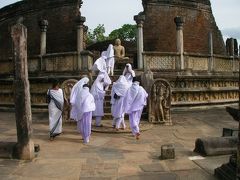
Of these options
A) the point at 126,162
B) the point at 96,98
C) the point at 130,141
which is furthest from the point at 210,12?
the point at 126,162

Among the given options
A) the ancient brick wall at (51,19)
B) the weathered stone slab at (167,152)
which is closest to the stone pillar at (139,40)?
the ancient brick wall at (51,19)

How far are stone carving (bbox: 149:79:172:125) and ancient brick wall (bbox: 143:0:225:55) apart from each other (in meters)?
8.88

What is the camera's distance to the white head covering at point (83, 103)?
825cm

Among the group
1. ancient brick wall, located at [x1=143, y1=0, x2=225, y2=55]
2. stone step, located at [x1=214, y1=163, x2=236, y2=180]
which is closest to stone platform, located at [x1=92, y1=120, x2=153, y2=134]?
stone step, located at [x1=214, y1=163, x2=236, y2=180]

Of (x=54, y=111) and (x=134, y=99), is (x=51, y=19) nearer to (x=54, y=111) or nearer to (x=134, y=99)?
(x=134, y=99)

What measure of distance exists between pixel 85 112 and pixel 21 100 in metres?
1.76

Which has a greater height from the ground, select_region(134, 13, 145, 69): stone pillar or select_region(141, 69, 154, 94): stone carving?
select_region(134, 13, 145, 69): stone pillar

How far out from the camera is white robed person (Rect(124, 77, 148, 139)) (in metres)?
8.76

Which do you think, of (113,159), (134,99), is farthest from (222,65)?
(113,159)

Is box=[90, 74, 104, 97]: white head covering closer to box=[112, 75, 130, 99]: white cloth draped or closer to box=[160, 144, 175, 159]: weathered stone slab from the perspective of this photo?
box=[112, 75, 130, 99]: white cloth draped

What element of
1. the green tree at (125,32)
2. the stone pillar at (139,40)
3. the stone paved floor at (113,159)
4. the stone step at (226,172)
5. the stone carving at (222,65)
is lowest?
the stone paved floor at (113,159)

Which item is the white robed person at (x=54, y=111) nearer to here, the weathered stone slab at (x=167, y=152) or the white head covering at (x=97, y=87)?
the white head covering at (x=97, y=87)

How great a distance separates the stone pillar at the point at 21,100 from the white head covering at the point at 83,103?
1.62 m

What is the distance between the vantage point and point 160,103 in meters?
10.9
